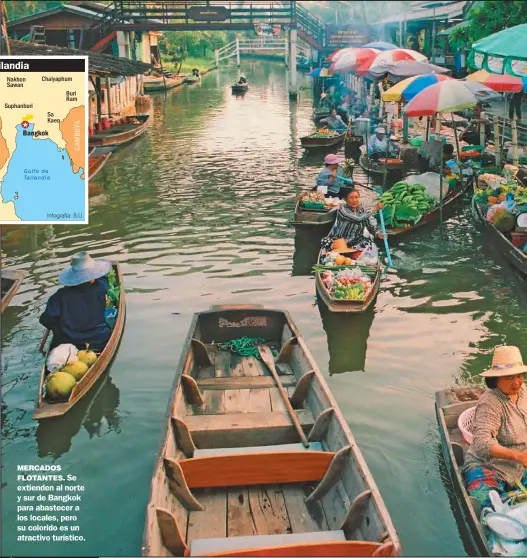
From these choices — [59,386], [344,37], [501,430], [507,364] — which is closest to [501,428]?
[501,430]

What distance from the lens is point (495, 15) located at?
55.1ft

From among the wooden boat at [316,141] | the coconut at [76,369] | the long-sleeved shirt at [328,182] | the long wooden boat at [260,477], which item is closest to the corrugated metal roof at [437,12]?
the wooden boat at [316,141]

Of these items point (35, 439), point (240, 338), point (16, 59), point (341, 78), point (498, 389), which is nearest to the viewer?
point (498, 389)

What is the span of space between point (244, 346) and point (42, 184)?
3.40 m

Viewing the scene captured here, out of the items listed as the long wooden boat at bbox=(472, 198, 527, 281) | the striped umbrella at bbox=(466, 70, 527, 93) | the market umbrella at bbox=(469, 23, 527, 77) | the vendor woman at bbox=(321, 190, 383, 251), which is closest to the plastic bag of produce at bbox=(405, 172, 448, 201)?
the long wooden boat at bbox=(472, 198, 527, 281)

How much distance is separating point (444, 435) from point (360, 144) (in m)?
18.4

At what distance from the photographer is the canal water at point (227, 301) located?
606 cm

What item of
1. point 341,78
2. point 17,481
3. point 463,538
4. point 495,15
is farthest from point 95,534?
point 341,78

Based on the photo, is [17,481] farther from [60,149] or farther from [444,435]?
[444,435]

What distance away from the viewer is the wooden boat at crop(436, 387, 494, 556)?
4.67m

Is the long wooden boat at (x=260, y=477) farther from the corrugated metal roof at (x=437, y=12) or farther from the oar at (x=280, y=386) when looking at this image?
the corrugated metal roof at (x=437, y=12)

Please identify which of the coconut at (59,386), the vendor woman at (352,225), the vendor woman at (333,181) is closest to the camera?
the coconut at (59,386)

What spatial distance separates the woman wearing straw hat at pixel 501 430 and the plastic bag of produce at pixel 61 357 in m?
4.49

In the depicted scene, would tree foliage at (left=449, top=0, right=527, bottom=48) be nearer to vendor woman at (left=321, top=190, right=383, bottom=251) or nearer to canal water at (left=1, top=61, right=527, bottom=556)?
canal water at (left=1, top=61, right=527, bottom=556)
